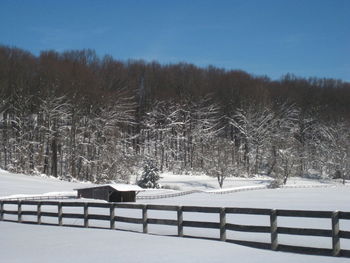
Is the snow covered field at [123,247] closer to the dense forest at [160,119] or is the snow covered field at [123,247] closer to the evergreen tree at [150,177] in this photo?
the evergreen tree at [150,177]

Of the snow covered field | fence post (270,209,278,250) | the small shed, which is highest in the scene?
fence post (270,209,278,250)

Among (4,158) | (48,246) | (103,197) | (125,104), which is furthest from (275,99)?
(48,246)

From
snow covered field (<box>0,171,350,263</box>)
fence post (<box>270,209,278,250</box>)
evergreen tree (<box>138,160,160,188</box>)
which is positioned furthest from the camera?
evergreen tree (<box>138,160,160,188</box>)

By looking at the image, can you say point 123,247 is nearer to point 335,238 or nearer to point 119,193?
point 335,238

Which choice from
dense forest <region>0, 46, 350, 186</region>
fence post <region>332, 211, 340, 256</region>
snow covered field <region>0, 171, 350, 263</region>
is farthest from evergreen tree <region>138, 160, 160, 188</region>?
fence post <region>332, 211, 340, 256</region>

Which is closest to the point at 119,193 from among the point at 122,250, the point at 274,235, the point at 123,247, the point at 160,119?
the point at 123,247

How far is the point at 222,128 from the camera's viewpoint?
98688 mm

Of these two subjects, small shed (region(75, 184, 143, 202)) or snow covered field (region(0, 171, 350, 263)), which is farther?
small shed (region(75, 184, 143, 202))

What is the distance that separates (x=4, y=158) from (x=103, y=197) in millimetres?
32210

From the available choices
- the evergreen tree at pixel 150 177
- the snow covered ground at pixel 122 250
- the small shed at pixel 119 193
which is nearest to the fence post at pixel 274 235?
the snow covered ground at pixel 122 250

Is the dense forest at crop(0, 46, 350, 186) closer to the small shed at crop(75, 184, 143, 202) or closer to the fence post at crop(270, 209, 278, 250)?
the small shed at crop(75, 184, 143, 202)

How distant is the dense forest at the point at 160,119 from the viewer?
73.9m

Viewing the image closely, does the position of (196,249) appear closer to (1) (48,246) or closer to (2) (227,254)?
(2) (227,254)

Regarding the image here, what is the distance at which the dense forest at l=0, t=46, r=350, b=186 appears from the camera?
7388 centimetres
